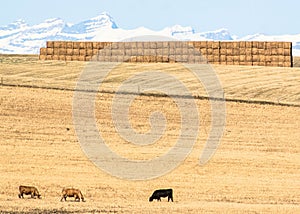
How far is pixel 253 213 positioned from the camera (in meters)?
26.8

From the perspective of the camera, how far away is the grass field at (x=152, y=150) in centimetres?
2917

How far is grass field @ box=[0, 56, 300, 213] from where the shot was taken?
2917cm

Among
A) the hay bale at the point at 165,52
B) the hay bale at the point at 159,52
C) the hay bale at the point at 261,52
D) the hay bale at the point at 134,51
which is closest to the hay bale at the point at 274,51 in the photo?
the hay bale at the point at 261,52

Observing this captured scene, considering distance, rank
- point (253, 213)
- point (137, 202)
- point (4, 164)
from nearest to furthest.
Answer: point (253, 213) < point (137, 202) < point (4, 164)

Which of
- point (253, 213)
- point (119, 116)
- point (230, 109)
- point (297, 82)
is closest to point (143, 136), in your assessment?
point (119, 116)

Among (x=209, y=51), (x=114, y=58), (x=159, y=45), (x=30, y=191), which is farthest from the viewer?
(x=114, y=58)

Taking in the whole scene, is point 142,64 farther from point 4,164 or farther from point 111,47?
point 4,164

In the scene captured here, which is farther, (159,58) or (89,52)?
(89,52)

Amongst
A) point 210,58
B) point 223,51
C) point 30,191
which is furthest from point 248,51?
point 30,191

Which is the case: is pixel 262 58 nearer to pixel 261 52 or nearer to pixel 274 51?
pixel 261 52

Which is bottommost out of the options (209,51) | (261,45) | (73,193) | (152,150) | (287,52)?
(152,150)

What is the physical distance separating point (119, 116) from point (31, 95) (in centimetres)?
594

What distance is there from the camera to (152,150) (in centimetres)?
4066

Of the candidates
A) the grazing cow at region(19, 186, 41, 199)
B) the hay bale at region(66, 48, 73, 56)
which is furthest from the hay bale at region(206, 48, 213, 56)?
the grazing cow at region(19, 186, 41, 199)
